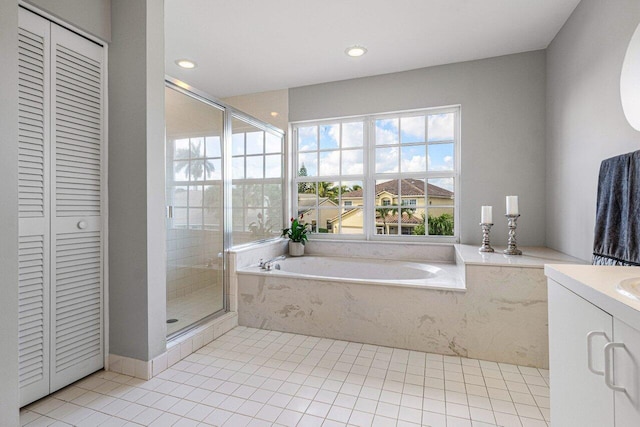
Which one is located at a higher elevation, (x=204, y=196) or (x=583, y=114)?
(x=583, y=114)

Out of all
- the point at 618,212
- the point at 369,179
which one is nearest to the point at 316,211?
the point at 369,179

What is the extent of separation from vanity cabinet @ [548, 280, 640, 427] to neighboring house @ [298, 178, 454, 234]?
7.41 feet

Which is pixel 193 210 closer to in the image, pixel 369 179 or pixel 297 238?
pixel 297 238

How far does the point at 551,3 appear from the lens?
217cm

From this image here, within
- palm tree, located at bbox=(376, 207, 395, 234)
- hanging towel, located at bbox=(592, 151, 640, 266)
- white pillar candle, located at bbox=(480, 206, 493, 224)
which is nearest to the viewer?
hanging towel, located at bbox=(592, 151, 640, 266)

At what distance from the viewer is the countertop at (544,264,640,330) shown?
694mm

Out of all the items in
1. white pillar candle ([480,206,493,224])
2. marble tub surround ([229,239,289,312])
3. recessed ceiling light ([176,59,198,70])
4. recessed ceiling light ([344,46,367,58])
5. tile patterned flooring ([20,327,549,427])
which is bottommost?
tile patterned flooring ([20,327,549,427])

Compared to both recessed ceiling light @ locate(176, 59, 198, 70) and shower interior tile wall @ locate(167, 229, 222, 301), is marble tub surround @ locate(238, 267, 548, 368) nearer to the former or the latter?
shower interior tile wall @ locate(167, 229, 222, 301)

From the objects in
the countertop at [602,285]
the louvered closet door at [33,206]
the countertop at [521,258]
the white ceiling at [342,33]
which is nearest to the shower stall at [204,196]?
the white ceiling at [342,33]

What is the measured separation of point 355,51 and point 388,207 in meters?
1.59

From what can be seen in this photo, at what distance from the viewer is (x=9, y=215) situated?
1.34 meters

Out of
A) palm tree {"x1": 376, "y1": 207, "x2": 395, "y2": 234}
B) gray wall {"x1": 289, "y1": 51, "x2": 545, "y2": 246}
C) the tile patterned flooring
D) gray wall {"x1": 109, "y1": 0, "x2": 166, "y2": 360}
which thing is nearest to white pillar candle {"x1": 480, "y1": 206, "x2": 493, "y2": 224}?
gray wall {"x1": 289, "y1": 51, "x2": 545, "y2": 246}

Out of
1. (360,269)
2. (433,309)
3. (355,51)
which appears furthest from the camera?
(360,269)

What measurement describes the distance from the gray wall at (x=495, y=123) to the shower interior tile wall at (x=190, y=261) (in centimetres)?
228
